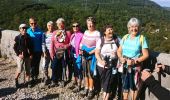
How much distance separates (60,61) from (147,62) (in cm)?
283

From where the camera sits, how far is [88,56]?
7922mm

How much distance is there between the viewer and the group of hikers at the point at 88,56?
6.35m

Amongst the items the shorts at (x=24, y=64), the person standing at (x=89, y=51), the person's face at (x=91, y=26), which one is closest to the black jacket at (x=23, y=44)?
the shorts at (x=24, y=64)

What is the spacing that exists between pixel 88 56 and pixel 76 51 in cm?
57

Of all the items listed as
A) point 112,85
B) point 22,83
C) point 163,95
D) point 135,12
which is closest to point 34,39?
point 22,83

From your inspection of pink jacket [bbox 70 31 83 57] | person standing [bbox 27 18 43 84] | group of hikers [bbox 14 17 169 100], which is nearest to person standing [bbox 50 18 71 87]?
group of hikers [bbox 14 17 169 100]

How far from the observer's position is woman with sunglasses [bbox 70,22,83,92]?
27.3ft

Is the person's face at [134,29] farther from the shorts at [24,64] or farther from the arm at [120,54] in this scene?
the shorts at [24,64]

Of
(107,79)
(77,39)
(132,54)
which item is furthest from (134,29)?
(77,39)

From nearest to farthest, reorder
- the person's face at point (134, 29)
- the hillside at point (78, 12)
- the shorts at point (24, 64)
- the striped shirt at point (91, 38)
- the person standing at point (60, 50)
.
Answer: the person's face at point (134, 29) → the striped shirt at point (91, 38) → the person standing at point (60, 50) → the shorts at point (24, 64) → the hillside at point (78, 12)

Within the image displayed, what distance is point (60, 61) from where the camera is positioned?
8.95m

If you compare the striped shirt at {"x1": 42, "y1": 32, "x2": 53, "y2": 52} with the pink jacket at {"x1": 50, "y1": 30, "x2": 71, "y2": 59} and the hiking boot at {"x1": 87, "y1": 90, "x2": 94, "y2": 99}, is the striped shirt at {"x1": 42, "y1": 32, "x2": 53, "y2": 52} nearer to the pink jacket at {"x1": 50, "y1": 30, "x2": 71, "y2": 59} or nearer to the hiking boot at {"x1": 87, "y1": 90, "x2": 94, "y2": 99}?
the pink jacket at {"x1": 50, "y1": 30, "x2": 71, "y2": 59}

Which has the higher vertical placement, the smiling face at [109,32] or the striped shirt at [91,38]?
the smiling face at [109,32]

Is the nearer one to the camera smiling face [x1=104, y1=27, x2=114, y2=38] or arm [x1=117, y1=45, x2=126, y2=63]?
arm [x1=117, y1=45, x2=126, y2=63]
